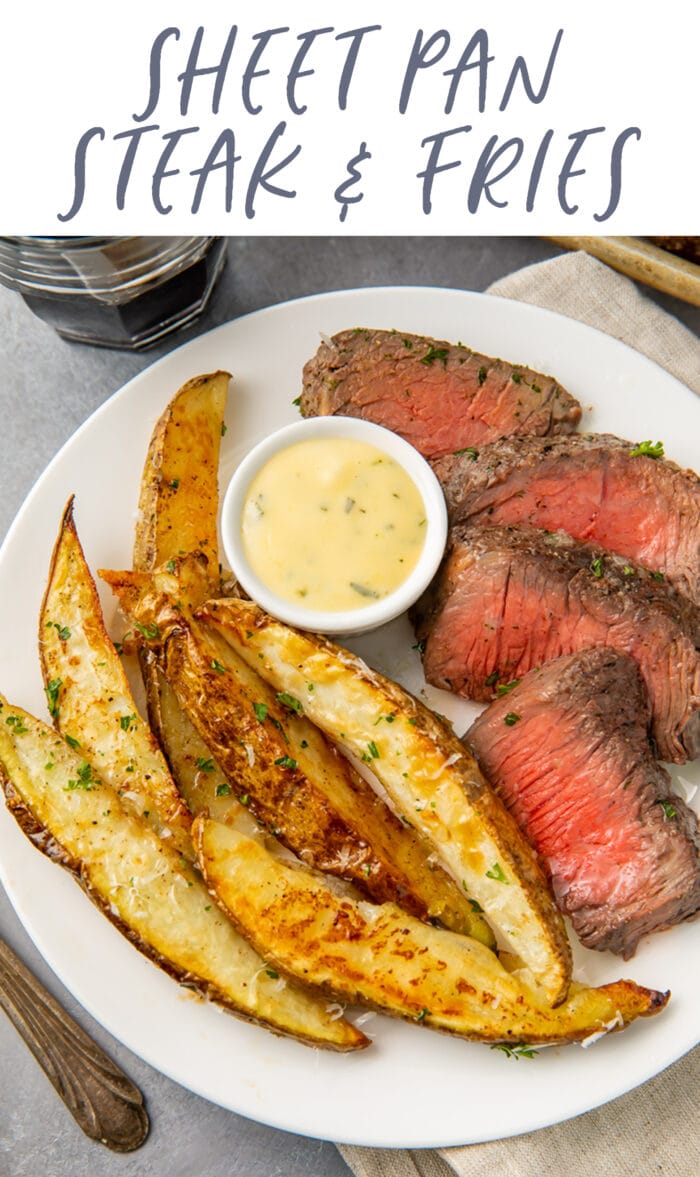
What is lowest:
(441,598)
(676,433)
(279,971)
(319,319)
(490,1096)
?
(490,1096)

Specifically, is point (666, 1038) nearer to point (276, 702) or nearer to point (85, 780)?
point (276, 702)

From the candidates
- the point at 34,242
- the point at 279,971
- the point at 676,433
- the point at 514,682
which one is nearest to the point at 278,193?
the point at 34,242

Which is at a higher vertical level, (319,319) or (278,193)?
(278,193)

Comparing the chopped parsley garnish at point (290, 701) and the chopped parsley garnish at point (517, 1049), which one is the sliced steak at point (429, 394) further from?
the chopped parsley garnish at point (517, 1049)

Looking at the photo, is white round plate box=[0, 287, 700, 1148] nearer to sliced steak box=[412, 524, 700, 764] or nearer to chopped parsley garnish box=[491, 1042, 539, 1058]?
chopped parsley garnish box=[491, 1042, 539, 1058]

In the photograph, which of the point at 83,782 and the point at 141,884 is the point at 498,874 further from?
the point at 83,782

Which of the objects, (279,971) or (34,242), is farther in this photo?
(34,242)

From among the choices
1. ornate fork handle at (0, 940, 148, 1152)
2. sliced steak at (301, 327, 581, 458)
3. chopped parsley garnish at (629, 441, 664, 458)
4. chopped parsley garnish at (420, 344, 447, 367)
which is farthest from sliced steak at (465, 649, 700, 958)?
ornate fork handle at (0, 940, 148, 1152)

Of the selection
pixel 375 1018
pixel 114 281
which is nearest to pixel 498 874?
pixel 375 1018
